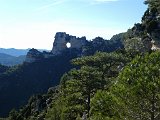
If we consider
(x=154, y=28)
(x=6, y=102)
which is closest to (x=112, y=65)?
(x=154, y=28)

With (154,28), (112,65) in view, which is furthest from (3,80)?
(112,65)

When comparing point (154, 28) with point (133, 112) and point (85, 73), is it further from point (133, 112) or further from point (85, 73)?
point (133, 112)

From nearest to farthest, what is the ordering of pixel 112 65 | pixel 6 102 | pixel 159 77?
pixel 159 77 < pixel 112 65 < pixel 6 102

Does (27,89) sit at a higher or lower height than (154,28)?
lower

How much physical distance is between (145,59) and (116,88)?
288 cm

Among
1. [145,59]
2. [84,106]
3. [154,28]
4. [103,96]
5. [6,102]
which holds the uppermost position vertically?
[154,28]

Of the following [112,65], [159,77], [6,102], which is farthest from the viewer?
[6,102]

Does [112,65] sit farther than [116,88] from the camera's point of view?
Yes

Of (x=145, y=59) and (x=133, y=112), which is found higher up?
(x=145, y=59)

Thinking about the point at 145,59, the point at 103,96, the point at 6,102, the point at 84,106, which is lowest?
the point at 6,102

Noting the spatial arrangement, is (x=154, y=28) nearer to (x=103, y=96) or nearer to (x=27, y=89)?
(x=103, y=96)

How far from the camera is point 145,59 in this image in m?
27.8

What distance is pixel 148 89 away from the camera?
26.5m

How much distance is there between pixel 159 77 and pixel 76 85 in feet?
80.7
